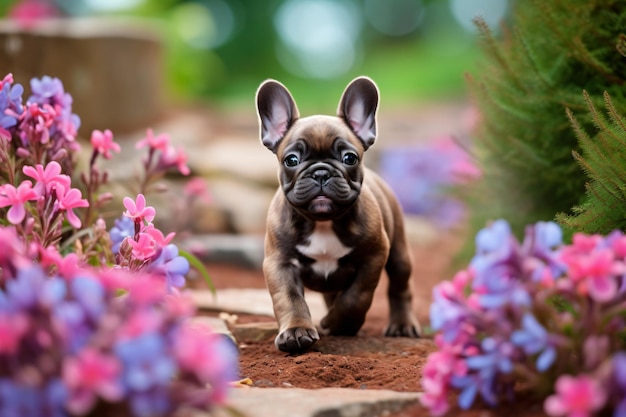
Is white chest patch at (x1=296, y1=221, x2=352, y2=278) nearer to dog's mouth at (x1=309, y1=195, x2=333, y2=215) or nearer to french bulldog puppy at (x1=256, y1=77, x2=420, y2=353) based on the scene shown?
french bulldog puppy at (x1=256, y1=77, x2=420, y2=353)

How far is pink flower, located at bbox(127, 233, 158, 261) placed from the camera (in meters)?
3.04

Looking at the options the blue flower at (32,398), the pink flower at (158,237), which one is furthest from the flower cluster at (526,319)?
the pink flower at (158,237)

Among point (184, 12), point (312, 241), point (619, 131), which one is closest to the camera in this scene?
point (619, 131)

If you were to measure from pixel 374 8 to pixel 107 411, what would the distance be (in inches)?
615

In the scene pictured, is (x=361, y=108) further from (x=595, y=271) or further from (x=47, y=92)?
(x=595, y=271)

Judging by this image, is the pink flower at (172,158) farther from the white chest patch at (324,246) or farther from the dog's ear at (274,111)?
the white chest patch at (324,246)

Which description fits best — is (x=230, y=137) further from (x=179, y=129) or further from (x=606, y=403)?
(x=606, y=403)

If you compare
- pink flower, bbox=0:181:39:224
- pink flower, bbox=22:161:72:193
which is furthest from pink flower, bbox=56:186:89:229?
pink flower, bbox=0:181:39:224

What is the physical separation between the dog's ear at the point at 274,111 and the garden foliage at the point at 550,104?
1124 millimetres

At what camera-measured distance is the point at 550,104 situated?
414 centimetres

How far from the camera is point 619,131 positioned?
11.0ft

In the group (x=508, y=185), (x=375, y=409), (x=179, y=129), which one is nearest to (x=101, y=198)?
(x=375, y=409)

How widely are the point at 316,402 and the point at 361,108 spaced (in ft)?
5.73

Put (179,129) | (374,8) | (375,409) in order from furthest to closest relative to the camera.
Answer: (374,8) → (179,129) → (375,409)
